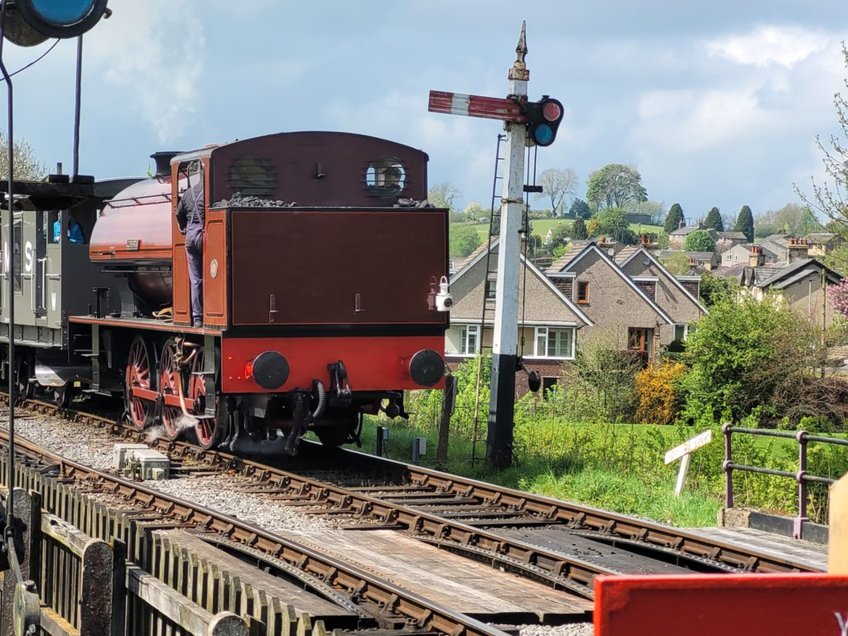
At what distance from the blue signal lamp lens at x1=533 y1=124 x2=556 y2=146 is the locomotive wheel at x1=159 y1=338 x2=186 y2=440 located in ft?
16.4

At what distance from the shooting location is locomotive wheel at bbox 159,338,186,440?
14.6 m

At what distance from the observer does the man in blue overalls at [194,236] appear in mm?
13227

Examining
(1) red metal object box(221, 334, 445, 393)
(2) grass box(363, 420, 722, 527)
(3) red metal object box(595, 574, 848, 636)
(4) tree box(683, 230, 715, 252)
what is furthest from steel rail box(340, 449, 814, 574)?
(4) tree box(683, 230, 715, 252)

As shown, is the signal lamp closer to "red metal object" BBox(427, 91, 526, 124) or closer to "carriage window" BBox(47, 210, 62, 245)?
"red metal object" BBox(427, 91, 526, 124)

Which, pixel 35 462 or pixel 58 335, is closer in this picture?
pixel 35 462

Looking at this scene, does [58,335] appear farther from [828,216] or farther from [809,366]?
[809,366]

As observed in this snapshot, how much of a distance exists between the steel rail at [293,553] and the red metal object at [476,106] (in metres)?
5.72

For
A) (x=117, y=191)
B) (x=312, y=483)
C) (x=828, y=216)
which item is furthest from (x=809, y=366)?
(x=312, y=483)

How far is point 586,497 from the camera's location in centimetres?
1266

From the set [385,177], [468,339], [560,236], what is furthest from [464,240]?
[385,177]

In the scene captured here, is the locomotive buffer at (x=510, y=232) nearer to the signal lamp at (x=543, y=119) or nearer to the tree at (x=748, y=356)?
the signal lamp at (x=543, y=119)

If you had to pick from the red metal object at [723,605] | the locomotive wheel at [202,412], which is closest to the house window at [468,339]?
the locomotive wheel at [202,412]

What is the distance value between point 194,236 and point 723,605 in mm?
11854

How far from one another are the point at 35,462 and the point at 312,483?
287 cm
